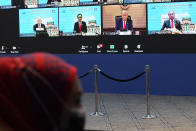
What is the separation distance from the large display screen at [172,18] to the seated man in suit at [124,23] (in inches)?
22.3

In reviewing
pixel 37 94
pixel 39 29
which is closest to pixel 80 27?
pixel 39 29

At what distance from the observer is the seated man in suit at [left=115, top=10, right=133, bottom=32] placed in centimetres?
1011

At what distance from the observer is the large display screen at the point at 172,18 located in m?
9.66

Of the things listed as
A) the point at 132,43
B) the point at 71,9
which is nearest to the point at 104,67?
the point at 132,43

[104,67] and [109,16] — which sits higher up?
[109,16]

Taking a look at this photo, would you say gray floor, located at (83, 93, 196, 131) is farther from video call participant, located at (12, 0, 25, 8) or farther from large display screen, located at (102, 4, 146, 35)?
video call participant, located at (12, 0, 25, 8)

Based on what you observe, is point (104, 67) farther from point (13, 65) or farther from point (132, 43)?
point (13, 65)

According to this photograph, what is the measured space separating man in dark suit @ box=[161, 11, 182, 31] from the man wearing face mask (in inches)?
351

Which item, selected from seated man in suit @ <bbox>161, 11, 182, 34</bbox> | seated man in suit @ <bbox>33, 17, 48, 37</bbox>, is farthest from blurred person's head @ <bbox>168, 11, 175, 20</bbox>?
seated man in suit @ <bbox>33, 17, 48, 37</bbox>

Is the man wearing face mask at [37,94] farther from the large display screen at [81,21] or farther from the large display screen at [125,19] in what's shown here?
the large display screen at [81,21]

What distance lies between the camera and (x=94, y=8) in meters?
10.4

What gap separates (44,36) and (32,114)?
985 centimetres

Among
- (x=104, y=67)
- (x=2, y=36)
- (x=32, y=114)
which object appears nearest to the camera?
(x=32, y=114)

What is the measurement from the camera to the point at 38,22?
10836 millimetres
